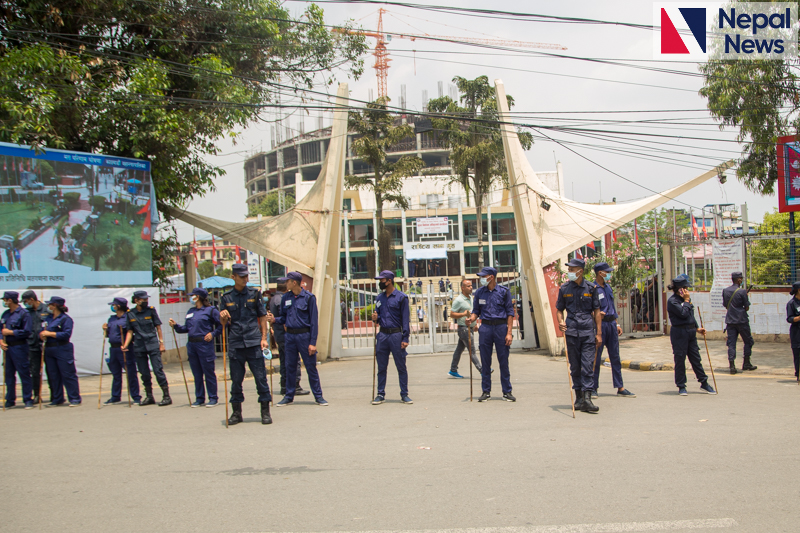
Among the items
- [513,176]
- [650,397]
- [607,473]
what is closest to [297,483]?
[607,473]

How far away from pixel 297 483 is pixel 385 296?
4.23 metres

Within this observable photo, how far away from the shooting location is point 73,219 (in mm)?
13492

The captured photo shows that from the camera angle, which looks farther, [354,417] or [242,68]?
[242,68]

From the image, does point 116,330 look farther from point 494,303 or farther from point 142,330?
point 494,303

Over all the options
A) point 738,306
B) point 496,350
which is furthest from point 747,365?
point 496,350

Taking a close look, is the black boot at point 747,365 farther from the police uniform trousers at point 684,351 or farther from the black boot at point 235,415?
the black boot at point 235,415

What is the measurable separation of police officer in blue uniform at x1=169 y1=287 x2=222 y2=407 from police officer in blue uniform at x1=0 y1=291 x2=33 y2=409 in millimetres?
2583

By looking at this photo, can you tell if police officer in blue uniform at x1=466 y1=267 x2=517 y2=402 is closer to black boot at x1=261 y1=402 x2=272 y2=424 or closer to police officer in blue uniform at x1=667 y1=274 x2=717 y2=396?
police officer in blue uniform at x1=667 y1=274 x2=717 y2=396

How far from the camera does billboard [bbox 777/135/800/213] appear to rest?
13453 mm

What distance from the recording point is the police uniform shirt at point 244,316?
7656 mm

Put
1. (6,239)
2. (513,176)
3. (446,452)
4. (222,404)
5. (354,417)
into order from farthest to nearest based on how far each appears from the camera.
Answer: (513,176), (6,239), (222,404), (354,417), (446,452)

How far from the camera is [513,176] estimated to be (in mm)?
16141

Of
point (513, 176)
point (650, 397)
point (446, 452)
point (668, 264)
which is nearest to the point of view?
point (446, 452)

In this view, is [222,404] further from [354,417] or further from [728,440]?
[728,440]
